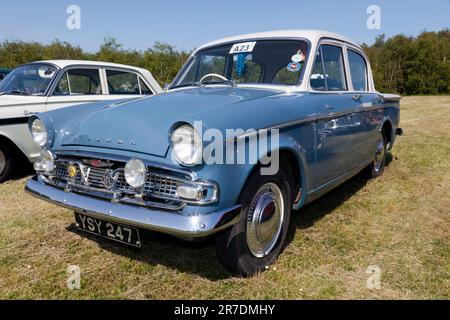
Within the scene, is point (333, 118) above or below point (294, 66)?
below

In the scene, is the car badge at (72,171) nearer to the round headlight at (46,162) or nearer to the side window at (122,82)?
the round headlight at (46,162)

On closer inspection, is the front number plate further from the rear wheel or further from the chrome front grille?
the rear wheel

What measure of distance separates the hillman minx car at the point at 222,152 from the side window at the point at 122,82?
9.28 ft

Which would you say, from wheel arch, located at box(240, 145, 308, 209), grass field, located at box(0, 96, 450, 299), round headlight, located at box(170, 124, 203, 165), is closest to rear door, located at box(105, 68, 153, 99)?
grass field, located at box(0, 96, 450, 299)

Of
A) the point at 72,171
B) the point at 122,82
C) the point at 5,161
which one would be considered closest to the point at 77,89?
the point at 122,82

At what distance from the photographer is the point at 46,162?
103 inches

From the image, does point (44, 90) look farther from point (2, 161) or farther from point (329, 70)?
point (329, 70)

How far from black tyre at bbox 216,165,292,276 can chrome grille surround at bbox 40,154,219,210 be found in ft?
1.10

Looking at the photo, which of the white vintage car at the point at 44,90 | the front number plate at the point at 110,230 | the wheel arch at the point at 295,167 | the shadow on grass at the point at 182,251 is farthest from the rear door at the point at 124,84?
the wheel arch at the point at 295,167

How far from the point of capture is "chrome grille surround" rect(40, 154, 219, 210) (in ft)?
6.64

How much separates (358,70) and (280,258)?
8.35ft

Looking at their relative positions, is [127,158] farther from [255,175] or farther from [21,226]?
[21,226]

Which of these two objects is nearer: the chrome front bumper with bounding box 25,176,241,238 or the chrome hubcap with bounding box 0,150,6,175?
the chrome front bumper with bounding box 25,176,241,238

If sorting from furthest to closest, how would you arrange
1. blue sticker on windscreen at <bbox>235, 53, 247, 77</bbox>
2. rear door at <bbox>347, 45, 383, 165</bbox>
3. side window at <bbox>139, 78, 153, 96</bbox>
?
side window at <bbox>139, 78, 153, 96</bbox> → rear door at <bbox>347, 45, 383, 165</bbox> → blue sticker on windscreen at <bbox>235, 53, 247, 77</bbox>
